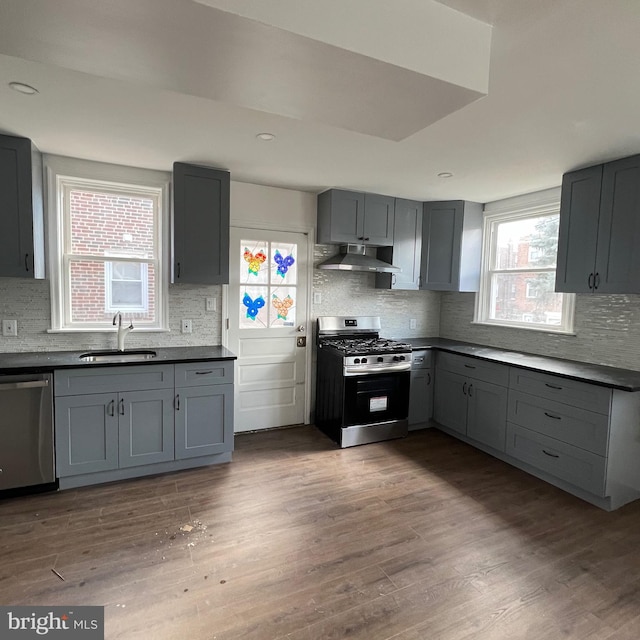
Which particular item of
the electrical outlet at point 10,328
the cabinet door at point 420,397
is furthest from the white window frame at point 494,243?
the electrical outlet at point 10,328

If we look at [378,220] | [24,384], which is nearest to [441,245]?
[378,220]

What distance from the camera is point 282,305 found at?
3.81 m

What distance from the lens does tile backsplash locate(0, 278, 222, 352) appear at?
113 inches

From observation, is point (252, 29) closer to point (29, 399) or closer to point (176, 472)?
point (29, 399)

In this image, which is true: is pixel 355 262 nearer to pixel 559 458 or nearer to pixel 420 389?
pixel 420 389

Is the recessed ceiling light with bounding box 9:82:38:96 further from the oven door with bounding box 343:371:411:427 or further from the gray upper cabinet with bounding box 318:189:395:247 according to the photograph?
the oven door with bounding box 343:371:411:427

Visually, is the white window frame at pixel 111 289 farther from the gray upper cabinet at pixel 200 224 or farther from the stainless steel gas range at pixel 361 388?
the stainless steel gas range at pixel 361 388

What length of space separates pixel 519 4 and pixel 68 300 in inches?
131

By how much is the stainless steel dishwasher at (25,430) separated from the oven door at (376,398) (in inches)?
88.1

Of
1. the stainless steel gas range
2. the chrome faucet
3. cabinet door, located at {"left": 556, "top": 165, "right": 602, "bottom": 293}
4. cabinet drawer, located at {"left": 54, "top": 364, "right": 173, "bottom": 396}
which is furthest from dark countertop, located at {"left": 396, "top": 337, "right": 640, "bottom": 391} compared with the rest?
the chrome faucet

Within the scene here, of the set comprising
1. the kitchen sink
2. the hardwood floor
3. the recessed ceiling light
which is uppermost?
the recessed ceiling light

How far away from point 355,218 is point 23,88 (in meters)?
2.58

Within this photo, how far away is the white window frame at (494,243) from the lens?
11.1 ft

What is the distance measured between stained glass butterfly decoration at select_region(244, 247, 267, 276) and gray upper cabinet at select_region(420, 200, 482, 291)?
5.63ft
